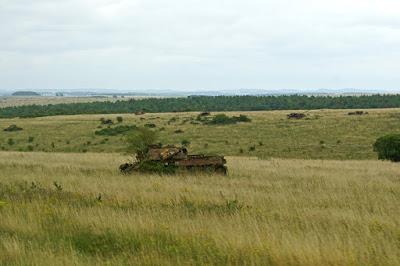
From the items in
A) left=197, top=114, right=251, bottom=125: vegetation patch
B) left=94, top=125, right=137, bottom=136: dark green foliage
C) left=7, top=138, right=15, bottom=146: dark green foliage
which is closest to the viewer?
left=7, top=138, right=15, bottom=146: dark green foliage

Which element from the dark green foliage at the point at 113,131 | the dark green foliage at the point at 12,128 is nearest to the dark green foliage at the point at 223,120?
the dark green foliage at the point at 113,131

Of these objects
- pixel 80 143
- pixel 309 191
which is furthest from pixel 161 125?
pixel 309 191

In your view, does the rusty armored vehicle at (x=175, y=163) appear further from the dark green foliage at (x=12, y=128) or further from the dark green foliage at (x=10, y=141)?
the dark green foliage at (x=12, y=128)

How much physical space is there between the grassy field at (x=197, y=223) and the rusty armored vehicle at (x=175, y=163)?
3446 millimetres

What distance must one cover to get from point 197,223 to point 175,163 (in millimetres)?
9592

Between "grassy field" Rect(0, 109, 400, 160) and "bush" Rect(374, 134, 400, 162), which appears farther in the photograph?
"grassy field" Rect(0, 109, 400, 160)

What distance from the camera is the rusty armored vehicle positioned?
1756 cm

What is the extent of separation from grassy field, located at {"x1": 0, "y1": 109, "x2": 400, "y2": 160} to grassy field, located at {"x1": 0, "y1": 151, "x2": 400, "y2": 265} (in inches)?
1086

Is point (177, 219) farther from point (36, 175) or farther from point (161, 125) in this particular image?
point (161, 125)

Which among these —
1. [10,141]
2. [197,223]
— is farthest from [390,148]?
[10,141]

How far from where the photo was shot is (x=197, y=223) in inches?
323

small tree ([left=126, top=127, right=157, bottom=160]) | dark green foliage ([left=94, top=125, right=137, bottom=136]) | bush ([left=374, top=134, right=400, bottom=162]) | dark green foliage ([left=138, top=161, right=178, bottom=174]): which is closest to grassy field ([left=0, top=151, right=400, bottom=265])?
dark green foliage ([left=138, top=161, right=178, bottom=174])

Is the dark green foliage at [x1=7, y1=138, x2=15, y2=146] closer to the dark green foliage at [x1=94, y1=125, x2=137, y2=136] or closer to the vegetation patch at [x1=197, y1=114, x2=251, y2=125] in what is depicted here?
the dark green foliage at [x1=94, y1=125, x2=137, y2=136]

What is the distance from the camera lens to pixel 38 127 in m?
67.8
